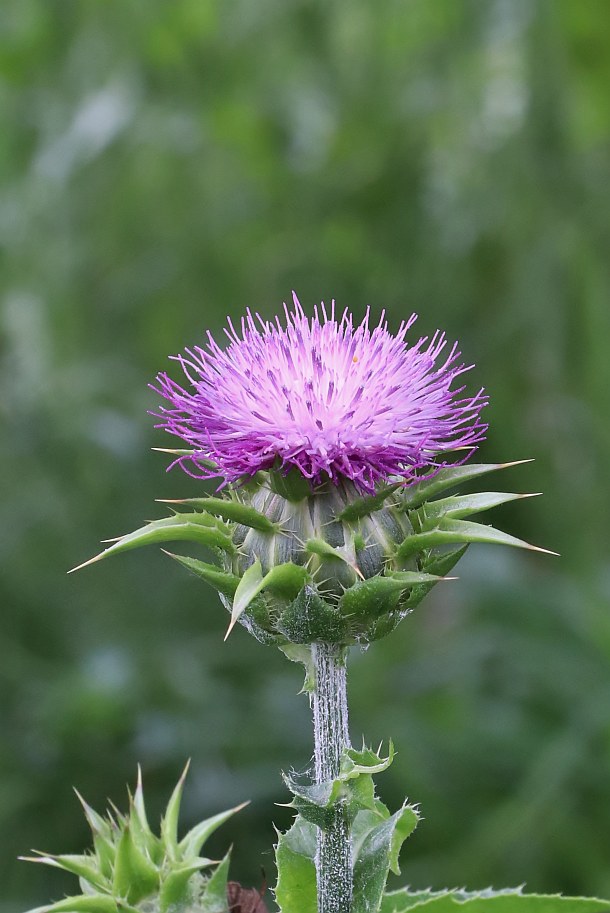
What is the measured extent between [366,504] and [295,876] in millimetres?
823

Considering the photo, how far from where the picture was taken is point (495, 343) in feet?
20.3

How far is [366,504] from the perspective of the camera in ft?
6.89

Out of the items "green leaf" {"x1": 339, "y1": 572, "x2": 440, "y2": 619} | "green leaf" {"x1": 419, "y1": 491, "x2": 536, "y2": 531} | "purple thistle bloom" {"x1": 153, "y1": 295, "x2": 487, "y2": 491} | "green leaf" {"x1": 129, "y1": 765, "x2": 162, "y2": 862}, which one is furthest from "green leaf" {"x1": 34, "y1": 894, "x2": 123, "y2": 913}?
"green leaf" {"x1": 419, "y1": 491, "x2": 536, "y2": 531}

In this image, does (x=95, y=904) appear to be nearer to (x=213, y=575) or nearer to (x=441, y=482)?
(x=213, y=575)

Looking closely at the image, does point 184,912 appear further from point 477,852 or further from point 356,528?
point 477,852

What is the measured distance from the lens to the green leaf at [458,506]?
209 cm

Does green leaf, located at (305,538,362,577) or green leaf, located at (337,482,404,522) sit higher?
green leaf, located at (337,482,404,522)

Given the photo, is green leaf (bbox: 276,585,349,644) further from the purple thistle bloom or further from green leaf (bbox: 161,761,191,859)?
green leaf (bbox: 161,761,191,859)

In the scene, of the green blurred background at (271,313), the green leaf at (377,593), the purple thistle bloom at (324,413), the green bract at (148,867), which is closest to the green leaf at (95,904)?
the green bract at (148,867)

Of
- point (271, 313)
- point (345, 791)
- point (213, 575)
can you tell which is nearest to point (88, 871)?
point (345, 791)

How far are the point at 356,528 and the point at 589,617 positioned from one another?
109 inches

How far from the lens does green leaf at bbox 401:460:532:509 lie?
6.97 ft

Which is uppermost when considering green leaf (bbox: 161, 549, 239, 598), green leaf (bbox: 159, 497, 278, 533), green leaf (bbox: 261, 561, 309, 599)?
green leaf (bbox: 159, 497, 278, 533)

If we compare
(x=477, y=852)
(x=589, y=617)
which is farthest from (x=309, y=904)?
(x=589, y=617)
